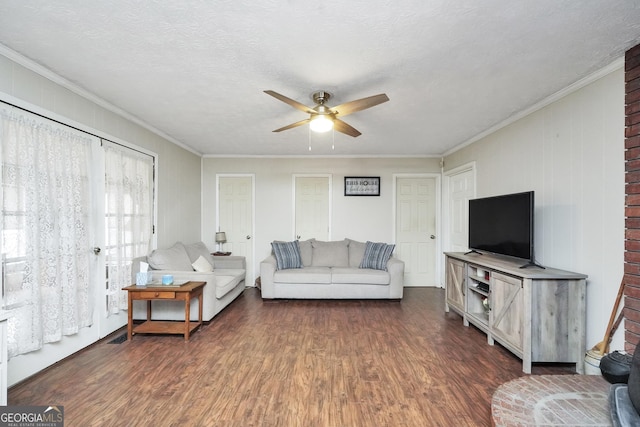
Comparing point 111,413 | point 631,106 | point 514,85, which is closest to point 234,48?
point 514,85

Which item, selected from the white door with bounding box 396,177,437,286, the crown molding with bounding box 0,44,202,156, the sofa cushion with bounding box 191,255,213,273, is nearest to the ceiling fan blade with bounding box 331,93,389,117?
the crown molding with bounding box 0,44,202,156

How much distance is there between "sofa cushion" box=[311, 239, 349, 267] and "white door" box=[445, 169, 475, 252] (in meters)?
1.82

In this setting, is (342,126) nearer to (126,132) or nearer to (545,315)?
(545,315)

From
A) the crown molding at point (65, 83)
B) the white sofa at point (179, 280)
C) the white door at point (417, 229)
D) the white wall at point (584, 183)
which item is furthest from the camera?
the white door at point (417, 229)

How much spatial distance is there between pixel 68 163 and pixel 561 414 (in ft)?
13.0

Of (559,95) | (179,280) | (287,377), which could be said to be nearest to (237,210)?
(179,280)

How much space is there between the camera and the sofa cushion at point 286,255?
481cm

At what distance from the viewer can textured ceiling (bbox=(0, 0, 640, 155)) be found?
5.47 feet

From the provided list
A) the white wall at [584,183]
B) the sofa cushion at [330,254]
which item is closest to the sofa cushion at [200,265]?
the sofa cushion at [330,254]

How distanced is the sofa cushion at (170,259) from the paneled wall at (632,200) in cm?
429

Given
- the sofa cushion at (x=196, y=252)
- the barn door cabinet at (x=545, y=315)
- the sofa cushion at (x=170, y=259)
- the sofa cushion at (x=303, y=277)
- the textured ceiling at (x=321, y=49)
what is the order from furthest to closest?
1. the sofa cushion at (x=303, y=277)
2. the sofa cushion at (x=196, y=252)
3. the sofa cushion at (x=170, y=259)
4. the barn door cabinet at (x=545, y=315)
5. the textured ceiling at (x=321, y=49)

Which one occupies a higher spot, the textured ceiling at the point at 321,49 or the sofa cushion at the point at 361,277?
the textured ceiling at the point at 321,49

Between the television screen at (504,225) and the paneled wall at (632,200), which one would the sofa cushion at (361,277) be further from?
the paneled wall at (632,200)

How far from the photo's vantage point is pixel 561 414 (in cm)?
157
